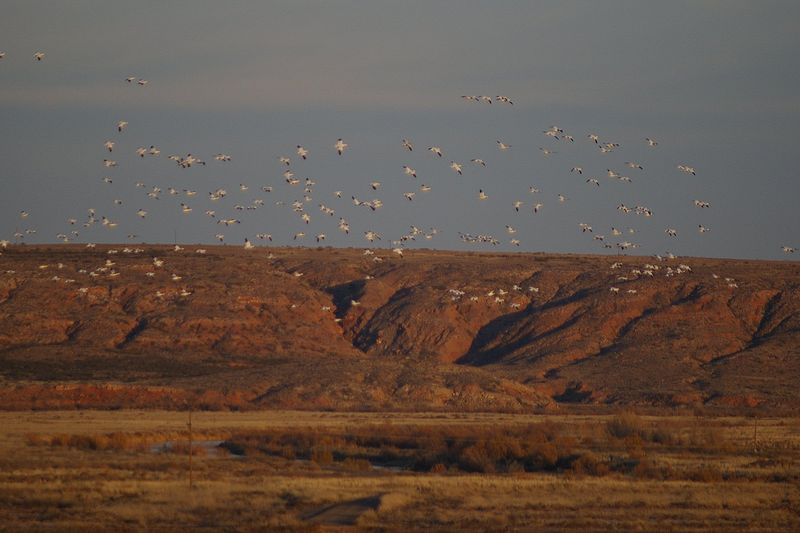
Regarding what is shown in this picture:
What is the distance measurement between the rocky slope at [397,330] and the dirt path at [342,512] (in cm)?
3440

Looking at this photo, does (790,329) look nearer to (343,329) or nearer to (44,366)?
(343,329)

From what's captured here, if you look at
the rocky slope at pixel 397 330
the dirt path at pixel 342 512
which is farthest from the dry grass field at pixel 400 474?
the rocky slope at pixel 397 330

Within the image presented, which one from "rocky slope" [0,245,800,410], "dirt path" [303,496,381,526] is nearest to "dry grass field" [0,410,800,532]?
"dirt path" [303,496,381,526]

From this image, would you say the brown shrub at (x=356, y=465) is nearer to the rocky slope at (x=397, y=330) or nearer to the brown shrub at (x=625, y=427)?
the brown shrub at (x=625, y=427)

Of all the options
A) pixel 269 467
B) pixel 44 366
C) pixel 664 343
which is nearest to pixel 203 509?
pixel 269 467

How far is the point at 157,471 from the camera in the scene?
3794cm

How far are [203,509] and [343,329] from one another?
61911 millimetres

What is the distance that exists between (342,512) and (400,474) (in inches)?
320

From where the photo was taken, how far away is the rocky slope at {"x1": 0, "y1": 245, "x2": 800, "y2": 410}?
71.4 m

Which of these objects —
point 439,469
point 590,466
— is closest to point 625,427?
point 590,466

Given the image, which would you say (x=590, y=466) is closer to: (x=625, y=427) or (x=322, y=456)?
(x=322, y=456)

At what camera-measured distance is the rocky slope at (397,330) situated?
71438mm

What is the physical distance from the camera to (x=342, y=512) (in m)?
31.2

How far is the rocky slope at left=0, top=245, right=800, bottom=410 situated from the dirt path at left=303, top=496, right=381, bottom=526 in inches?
1354
